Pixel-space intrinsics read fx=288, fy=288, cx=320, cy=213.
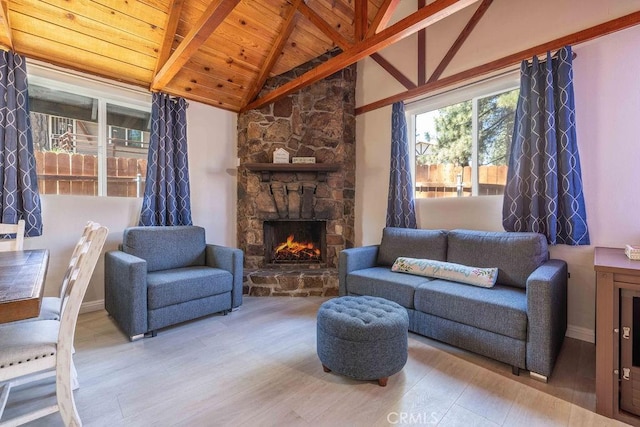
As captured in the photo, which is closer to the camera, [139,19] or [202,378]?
[202,378]

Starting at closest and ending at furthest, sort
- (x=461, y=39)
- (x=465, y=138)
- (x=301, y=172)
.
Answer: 1. (x=461, y=39)
2. (x=465, y=138)
3. (x=301, y=172)

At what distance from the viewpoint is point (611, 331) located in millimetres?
1527

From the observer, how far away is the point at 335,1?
130 inches

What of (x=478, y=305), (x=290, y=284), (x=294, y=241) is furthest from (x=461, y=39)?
(x=290, y=284)

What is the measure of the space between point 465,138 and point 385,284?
1838 mm

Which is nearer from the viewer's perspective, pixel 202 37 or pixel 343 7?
pixel 202 37

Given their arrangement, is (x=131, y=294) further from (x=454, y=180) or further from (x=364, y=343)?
(x=454, y=180)

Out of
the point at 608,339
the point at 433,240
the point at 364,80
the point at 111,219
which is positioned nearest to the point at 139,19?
the point at 111,219

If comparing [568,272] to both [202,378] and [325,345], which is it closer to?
[325,345]

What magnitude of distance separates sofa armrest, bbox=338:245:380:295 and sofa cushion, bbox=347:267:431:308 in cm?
6

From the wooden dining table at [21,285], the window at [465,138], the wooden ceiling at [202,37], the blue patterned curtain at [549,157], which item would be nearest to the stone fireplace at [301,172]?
the wooden ceiling at [202,37]

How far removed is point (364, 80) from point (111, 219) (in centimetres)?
355

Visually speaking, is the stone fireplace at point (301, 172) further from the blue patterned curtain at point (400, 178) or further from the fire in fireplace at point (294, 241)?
the blue patterned curtain at point (400, 178)

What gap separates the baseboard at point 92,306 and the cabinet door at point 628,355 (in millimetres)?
4198
